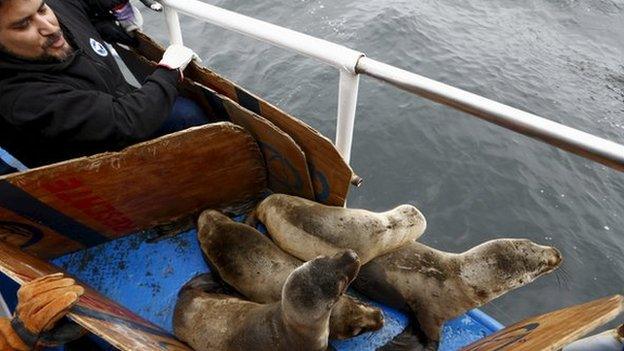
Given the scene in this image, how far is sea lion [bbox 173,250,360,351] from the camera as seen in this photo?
1.93 metres

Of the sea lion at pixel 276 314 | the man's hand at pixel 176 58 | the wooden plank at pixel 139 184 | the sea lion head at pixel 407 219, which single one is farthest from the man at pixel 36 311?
the sea lion head at pixel 407 219

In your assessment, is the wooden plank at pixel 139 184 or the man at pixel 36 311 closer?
the man at pixel 36 311

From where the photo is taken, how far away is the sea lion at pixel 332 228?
286 centimetres

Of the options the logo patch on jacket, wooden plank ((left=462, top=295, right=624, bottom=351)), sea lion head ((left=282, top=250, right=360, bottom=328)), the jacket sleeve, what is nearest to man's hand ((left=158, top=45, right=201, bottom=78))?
the jacket sleeve

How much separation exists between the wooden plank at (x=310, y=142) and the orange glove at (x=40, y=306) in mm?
1354

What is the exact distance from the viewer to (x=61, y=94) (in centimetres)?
240

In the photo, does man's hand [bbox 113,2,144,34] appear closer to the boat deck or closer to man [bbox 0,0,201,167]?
man [bbox 0,0,201,167]

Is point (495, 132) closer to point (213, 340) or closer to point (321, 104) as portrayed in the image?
point (321, 104)

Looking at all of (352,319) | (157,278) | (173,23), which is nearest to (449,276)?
(352,319)

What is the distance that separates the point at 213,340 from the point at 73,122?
55.3 inches

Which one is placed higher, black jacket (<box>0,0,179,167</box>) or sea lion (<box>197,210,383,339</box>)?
black jacket (<box>0,0,179,167</box>)

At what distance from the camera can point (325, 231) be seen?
2.87 meters

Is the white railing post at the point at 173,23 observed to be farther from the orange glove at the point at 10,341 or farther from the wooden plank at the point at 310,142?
the orange glove at the point at 10,341

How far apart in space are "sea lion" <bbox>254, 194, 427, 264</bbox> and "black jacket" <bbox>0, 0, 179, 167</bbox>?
0.98 meters
